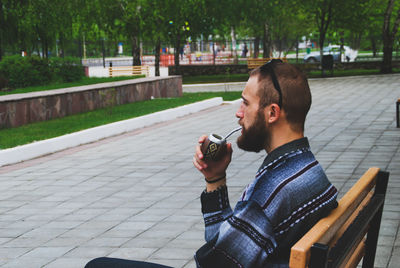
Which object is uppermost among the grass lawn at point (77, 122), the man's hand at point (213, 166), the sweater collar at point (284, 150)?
the sweater collar at point (284, 150)

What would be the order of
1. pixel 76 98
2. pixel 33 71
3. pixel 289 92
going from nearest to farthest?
pixel 289 92 → pixel 76 98 → pixel 33 71

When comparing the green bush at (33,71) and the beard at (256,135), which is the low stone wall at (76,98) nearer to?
the green bush at (33,71)

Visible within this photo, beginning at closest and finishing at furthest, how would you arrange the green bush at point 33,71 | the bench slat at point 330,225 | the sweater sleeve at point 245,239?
the bench slat at point 330,225, the sweater sleeve at point 245,239, the green bush at point 33,71

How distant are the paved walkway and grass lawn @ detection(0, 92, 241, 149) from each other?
0.76m

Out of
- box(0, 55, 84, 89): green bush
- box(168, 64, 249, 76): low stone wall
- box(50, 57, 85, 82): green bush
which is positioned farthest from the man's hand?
→ box(168, 64, 249, 76): low stone wall

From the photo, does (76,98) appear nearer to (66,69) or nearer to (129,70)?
(66,69)

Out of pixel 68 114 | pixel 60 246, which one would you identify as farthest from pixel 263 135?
pixel 68 114

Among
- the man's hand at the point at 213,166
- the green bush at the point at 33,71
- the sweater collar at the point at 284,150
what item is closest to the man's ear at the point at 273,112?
the sweater collar at the point at 284,150

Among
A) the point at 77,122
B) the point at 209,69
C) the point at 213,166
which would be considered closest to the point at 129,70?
the point at 209,69

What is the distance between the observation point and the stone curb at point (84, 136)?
32.3ft

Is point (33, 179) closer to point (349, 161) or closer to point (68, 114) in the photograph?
point (349, 161)

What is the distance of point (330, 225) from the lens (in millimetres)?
2203

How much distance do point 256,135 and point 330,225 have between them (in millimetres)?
437

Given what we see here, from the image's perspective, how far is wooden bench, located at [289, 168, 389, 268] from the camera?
1969 mm
